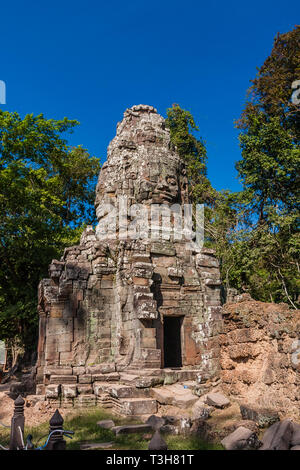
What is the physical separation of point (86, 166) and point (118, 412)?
65.6 feet

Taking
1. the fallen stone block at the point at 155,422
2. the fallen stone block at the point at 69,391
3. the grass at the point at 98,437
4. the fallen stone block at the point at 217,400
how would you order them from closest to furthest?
1. the grass at the point at 98,437
2. the fallen stone block at the point at 155,422
3. the fallen stone block at the point at 217,400
4. the fallen stone block at the point at 69,391

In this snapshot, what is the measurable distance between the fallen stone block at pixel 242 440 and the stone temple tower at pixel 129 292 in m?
3.08

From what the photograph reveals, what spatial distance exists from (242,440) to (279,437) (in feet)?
1.97

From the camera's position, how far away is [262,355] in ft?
24.5

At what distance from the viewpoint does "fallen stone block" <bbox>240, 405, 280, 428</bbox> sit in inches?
246

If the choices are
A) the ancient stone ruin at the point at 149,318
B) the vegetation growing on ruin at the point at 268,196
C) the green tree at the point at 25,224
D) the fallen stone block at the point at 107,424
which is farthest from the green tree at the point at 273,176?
the fallen stone block at the point at 107,424

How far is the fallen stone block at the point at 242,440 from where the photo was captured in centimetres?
534

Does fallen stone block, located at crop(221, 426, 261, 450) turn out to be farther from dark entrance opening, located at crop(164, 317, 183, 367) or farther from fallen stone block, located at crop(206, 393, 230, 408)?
dark entrance opening, located at crop(164, 317, 183, 367)

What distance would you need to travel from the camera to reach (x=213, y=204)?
24312 millimetres

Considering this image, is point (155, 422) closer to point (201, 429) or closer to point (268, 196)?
point (201, 429)

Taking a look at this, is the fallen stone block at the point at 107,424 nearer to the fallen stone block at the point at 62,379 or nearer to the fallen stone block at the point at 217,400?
the fallen stone block at the point at 217,400

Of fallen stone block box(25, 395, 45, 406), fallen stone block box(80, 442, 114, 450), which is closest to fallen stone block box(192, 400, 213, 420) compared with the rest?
fallen stone block box(80, 442, 114, 450)

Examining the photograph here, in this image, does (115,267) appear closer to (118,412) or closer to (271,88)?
(118,412)
